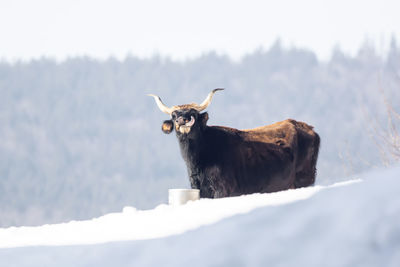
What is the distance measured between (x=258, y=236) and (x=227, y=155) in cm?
465

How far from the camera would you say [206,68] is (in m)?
73.5

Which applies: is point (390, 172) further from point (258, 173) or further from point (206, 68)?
point (206, 68)

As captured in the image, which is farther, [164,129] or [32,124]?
[32,124]

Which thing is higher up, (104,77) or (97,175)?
(104,77)

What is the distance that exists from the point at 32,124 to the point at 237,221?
63255 millimetres

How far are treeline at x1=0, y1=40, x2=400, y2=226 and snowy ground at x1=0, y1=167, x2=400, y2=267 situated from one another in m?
48.6

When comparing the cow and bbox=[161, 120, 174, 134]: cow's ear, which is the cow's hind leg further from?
bbox=[161, 120, 174, 134]: cow's ear

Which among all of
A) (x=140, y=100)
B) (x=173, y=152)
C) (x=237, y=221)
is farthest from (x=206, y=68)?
(x=237, y=221)

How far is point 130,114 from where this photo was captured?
70250mm

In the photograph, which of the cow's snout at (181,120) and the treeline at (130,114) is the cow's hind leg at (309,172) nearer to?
the cow's snout at (181,120)

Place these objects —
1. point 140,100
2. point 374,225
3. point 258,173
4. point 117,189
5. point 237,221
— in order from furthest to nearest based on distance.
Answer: point 140,100
point 117,189
point 258,173
point 237,221
point 374,225

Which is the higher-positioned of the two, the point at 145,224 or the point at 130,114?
the point at 145,224

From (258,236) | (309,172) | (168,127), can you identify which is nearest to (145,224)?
(258,236)

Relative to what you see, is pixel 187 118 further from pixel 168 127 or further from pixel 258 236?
pixel 258 236
